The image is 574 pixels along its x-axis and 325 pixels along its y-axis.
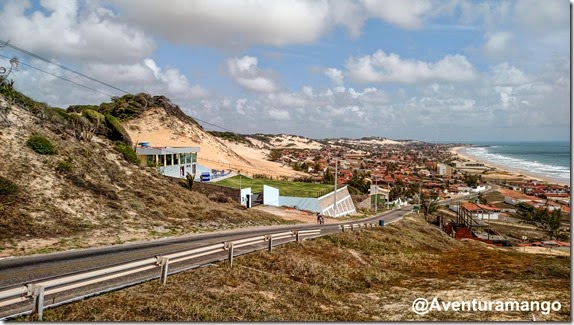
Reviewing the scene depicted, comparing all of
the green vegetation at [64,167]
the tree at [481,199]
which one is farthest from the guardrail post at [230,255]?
the tree at [481,199]

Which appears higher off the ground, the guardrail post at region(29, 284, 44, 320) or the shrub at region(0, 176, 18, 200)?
the shrub at region(0, 176, 18, 200)

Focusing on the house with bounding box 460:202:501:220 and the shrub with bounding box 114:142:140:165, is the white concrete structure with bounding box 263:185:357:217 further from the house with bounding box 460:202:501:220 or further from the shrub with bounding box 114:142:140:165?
the house with bounding box 460:202:501:220

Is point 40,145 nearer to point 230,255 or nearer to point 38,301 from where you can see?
point 230,255

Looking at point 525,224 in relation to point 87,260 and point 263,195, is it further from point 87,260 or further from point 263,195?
point 87,260

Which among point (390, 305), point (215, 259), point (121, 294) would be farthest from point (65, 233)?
point (390, 305)

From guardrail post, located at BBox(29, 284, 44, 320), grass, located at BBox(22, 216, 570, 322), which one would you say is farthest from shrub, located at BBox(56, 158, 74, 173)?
guardrail post, located at BBox(29, 284, 44, 320)

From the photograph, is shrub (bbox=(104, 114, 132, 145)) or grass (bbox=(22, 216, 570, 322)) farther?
shrub (bbox=(104, 114, 132, 145))

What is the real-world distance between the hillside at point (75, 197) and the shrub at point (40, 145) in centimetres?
31

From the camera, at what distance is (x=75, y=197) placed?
2533 cm

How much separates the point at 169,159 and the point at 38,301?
4820cm

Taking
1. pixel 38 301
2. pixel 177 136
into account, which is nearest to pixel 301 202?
pixel 38 301

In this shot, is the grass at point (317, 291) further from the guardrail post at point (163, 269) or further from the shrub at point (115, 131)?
the shrub at point (115, 131)

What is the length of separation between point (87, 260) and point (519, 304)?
14.6 meters

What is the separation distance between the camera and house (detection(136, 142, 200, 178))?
50.8 meters
